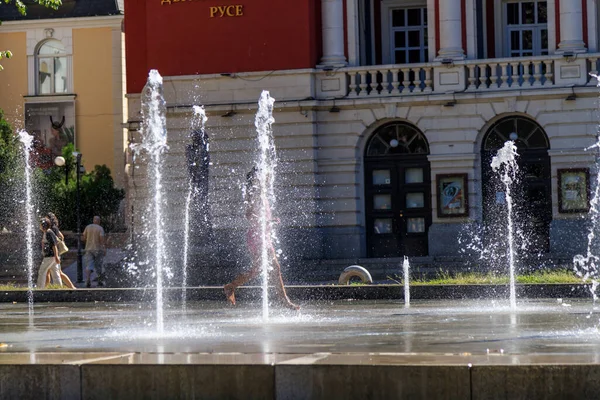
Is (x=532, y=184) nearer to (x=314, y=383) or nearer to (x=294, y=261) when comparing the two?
(x=294, y=261)

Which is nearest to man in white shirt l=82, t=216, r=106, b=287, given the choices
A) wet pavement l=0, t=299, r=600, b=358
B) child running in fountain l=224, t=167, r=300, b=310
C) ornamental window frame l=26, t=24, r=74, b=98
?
wet pavement l=0, t=299, r=600, b=358

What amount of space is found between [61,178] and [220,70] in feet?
36.3

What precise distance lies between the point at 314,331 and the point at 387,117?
76.9ft

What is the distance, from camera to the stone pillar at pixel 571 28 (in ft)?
121

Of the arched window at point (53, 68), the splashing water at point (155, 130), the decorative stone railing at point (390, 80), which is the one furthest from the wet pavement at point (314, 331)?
the arched window at point (53, 68)

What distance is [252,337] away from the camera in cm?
1433

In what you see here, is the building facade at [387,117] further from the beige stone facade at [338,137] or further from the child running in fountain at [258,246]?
the child running in fountain at [258,246]

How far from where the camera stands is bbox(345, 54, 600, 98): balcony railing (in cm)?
3703

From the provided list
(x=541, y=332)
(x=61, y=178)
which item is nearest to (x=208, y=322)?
(x=541, y=332)

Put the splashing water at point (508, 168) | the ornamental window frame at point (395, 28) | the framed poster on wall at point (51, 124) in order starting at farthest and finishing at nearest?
1. the framed poster on wall at point (51, 124)
2. the ornamental window frame at point (395, 28)
3. the splashing water at point (508, 168)

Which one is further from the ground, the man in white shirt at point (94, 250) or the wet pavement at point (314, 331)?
the man in white shirt at point (94, 250)

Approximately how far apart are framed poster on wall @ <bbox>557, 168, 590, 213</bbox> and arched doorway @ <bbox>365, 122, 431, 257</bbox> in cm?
362

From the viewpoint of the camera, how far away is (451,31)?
3769 cm

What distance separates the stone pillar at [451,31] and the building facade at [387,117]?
4cm
